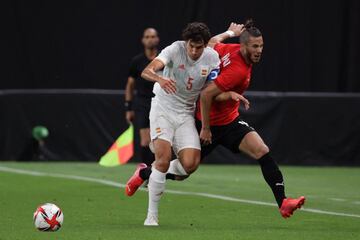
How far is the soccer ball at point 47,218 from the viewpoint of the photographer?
32.5 ft

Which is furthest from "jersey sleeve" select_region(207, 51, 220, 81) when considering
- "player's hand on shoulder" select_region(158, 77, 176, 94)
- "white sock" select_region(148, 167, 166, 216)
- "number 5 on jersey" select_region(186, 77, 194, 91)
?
"white sock" select_region(148, 167, 166, 216)

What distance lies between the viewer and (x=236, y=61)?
35.9ft

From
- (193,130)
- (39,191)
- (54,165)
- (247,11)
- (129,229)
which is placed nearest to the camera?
(129,229)

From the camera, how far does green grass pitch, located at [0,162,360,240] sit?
396 inches

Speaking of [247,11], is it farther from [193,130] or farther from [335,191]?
→ [193,130]

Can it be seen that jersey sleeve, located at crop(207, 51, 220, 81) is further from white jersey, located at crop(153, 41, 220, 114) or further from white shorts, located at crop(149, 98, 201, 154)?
white shorts, located at crop(149, 98, 201, 154)

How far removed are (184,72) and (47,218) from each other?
6.75ft

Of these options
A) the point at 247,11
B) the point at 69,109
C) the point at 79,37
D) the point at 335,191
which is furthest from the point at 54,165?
the point at 335,191

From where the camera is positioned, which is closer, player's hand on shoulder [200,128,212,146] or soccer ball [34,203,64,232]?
soccer ball [34,203,64,232]

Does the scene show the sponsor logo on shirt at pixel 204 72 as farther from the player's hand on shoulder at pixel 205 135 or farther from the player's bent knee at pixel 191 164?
the player's bent knee at pixel 191 164

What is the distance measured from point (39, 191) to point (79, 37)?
852 centimetres

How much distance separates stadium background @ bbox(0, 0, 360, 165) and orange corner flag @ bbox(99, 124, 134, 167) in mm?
907

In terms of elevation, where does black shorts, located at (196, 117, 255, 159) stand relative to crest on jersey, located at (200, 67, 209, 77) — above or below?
below

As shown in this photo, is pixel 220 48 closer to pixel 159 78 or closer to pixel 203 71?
pixel 203 71
